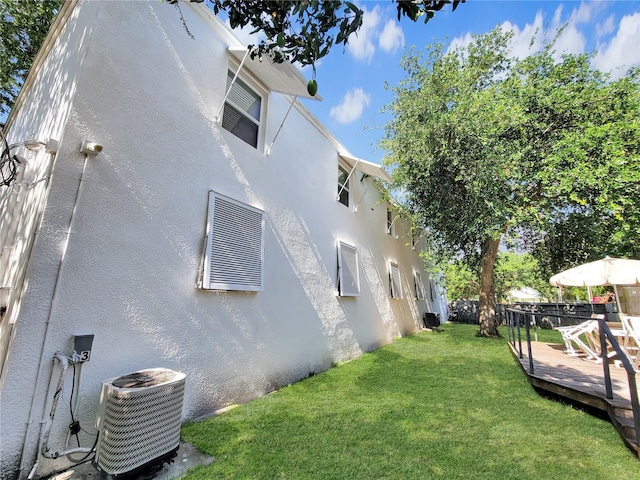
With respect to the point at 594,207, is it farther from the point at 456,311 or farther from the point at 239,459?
the point at 456,311

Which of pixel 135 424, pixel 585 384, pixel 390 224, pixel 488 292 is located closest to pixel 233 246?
pixel 135 424

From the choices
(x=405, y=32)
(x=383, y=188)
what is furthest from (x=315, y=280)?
(x=405, y=32)

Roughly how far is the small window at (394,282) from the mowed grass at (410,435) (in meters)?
5.49

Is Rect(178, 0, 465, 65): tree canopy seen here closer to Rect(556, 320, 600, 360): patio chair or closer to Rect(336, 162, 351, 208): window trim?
Rect(336, 162, 351, 208): window trim

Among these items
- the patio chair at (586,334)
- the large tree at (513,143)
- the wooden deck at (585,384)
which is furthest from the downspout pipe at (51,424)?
the large tree at (513,143)

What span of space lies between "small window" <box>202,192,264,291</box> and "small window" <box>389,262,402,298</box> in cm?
705

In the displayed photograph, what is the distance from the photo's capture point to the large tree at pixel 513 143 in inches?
294

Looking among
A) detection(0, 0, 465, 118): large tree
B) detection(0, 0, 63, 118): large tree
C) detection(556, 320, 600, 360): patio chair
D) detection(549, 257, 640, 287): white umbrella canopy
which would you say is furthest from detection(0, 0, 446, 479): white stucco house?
detection(549, 257, 640, 287): white umbrella canopy

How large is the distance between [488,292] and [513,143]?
5.21 m

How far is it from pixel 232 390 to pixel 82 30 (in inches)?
193

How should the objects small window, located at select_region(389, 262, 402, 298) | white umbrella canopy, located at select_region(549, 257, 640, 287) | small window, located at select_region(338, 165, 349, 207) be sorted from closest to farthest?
white umbrella canopy, located at select_region(549, 257, 640, 287), small window, located at select_region(338, 165, 349, 207), small window, located at select_region(389, 262, 402, 298)

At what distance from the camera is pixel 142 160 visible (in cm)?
338

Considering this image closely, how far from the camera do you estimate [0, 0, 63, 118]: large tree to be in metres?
6.84

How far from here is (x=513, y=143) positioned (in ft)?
27.0
